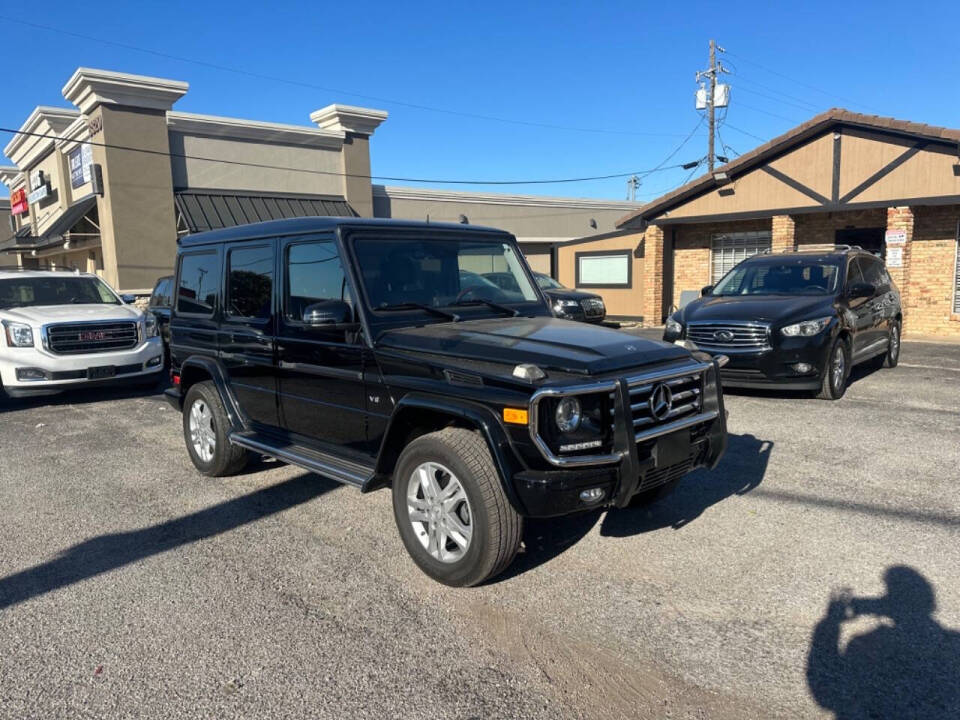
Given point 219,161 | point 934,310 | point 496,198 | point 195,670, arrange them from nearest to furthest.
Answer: point 195,670 < point 934,310 < point 219,161 < point 496,198

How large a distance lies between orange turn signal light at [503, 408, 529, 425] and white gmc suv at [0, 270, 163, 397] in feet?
25.0

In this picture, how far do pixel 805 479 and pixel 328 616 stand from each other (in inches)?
150

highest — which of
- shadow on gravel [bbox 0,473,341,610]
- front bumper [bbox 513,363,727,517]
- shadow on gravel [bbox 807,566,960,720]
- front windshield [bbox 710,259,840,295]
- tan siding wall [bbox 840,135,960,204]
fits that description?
tan siding wall [bbox 840,135,960,204]

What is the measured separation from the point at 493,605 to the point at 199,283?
3866 mm

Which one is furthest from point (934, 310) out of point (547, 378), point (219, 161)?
point (219, 161)

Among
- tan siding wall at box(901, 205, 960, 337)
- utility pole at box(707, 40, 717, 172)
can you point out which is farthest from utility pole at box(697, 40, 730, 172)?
tan siding wall at box(901, 205, 960, 337)

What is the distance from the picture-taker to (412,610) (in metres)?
3.47

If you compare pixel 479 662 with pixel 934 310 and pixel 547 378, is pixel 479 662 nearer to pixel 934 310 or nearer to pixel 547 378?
pixel 547 378

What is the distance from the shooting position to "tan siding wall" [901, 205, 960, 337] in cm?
1510

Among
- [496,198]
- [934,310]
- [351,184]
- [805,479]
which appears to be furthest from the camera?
[496,198]

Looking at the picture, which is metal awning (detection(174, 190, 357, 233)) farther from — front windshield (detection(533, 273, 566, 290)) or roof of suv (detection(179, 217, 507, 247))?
roof of suv (detection(179, 217, 507, 247))

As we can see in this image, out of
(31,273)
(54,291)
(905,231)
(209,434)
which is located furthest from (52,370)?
(905,231)

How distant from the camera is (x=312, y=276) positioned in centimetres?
465

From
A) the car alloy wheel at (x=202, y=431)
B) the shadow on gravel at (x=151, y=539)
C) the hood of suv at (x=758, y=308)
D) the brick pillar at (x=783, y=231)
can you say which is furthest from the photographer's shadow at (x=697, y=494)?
the brick pillar at (x=783, y=231)
